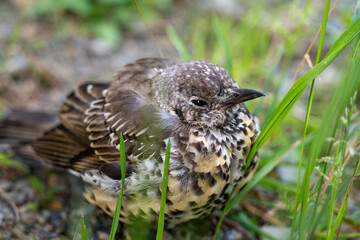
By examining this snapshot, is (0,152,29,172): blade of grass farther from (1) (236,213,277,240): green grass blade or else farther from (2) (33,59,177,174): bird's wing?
(1) (236,213,277,240): green grass blade

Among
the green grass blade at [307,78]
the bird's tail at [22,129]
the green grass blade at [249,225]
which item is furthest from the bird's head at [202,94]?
the bird's tail at [22,129]

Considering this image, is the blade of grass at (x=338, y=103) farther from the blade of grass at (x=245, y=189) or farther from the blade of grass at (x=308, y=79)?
the blade of grass at (x=245, y=189)

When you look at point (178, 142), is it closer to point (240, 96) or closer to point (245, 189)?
point (240, 96)

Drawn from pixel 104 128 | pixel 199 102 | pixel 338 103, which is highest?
pixel 338 103

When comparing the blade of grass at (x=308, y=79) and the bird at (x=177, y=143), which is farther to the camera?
the bird at (x=177, y=143)

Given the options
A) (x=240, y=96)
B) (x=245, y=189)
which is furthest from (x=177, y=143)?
(x=245, y=189)

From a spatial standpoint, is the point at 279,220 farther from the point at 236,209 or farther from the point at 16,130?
the point at 16,130

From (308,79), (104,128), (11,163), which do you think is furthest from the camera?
(11,163)
